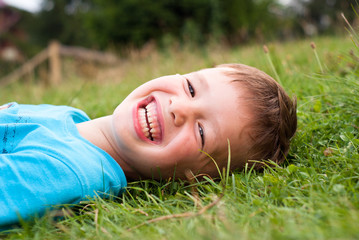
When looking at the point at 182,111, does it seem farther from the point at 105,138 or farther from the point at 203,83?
the point at 105,138

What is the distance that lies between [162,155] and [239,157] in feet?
1.62

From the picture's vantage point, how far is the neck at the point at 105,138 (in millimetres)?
2127

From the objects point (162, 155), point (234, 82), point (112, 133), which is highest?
point (234, 82)

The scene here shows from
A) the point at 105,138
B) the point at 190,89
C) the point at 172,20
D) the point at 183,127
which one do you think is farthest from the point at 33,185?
the point at 172,20

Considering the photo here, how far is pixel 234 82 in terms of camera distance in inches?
79.4

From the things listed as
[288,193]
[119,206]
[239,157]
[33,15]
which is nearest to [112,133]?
[119,206]

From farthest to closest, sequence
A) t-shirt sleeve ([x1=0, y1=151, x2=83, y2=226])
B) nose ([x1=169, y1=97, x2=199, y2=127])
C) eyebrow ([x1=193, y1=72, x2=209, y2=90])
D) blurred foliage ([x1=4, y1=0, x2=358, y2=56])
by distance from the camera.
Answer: blurred foliage ([x1=4, y1=0, x2=358, y2=56]) < eyebrow ([x1=193, y1=72, x2=209, y2=90]) < nose ([x1=169, y1=97, x2=199, y2=127]) < t-shirt sleeve ([x1=0, y1=151, x2=83, y2=226])

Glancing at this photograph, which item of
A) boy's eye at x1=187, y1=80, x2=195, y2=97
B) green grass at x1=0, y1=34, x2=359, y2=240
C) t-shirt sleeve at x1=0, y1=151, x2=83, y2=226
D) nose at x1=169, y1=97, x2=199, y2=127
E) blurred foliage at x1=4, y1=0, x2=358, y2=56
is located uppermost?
blurred foliage at x1=4, y1=0, x2=358, y2=56

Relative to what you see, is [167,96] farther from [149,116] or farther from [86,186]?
[86,186]

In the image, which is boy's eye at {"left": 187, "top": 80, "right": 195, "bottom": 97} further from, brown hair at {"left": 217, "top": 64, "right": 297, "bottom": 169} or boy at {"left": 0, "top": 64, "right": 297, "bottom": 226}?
brown hair at {"left": 217, "top": 64, "right": 297, "bottom": 169}

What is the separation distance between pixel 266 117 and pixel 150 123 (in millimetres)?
715

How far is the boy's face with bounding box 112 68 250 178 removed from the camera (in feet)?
6.24

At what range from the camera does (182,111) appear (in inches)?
74.2

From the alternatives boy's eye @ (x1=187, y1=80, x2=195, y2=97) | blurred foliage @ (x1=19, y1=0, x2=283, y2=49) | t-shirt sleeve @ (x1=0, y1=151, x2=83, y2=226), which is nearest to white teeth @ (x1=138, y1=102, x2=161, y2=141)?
boy's eye @ (x1=187, y1=80, x2=195, y2=97)
